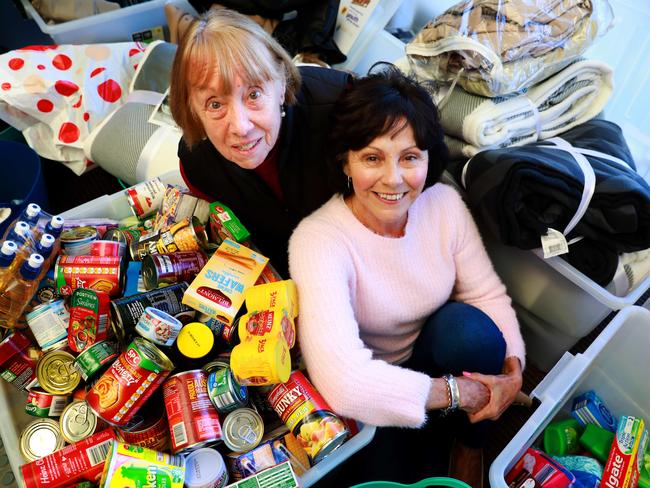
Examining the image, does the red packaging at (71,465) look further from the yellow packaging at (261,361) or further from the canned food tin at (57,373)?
the yellow packaging at (261,361)

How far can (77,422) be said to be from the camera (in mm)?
969

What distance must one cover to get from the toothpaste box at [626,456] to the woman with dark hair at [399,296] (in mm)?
235

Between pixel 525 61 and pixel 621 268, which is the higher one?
pixel 525 61

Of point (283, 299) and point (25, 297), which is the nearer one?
point (283, 299)

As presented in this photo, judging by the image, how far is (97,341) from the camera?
1006mm

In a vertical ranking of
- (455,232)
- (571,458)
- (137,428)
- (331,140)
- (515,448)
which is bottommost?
(137,428)

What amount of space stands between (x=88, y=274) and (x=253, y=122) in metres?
0.49

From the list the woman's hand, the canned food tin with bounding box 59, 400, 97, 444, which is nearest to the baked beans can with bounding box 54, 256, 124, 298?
the canned food tin with bounding box 59, 400, 97, 444

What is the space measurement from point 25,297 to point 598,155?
1311 millimetres

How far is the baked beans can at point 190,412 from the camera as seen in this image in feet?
2.97

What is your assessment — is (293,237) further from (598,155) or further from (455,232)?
(598,155)

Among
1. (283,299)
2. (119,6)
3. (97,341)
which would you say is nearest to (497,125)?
(283,299)

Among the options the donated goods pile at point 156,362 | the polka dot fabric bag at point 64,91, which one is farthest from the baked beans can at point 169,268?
the polka dot fabric bag at point 64,91

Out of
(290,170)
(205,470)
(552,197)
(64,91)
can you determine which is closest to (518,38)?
(552,197)
